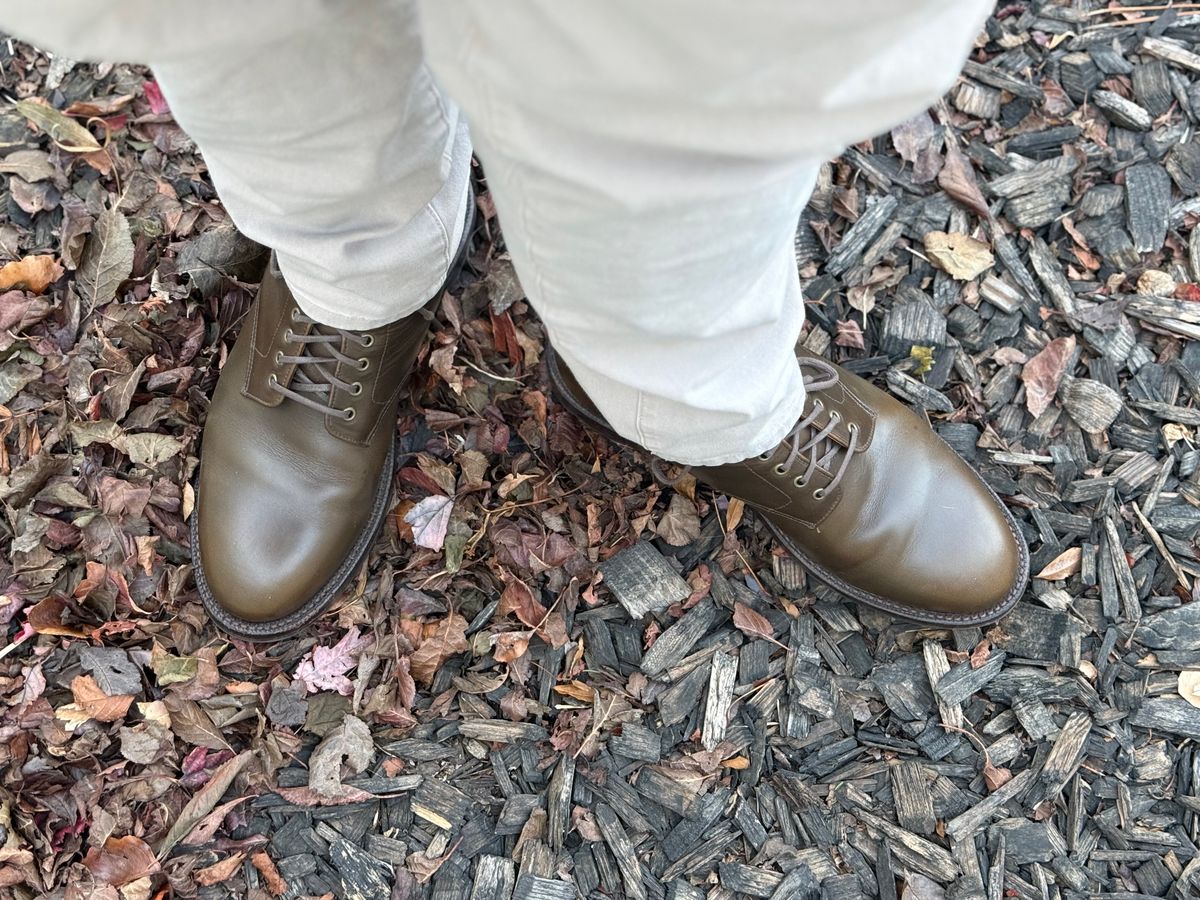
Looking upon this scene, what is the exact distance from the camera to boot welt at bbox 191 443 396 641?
5.19 ft

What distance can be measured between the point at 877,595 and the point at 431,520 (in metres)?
0.87

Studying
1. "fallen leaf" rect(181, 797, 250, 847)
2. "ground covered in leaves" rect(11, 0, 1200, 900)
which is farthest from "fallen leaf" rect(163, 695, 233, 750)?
"fallen leaf" rect(181, 797, 250, 847)

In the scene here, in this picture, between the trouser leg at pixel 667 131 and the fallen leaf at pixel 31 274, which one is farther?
the fallen leaf at pixel 31 274

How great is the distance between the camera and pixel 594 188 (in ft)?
2.16

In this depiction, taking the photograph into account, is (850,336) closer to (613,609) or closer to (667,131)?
(613,609)

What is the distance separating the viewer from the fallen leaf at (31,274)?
5.72 ft

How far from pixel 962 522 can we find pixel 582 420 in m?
0.74

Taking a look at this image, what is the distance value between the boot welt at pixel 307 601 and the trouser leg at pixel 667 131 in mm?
871

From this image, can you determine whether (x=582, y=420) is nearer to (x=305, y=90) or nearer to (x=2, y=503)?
(x=305, y=90)

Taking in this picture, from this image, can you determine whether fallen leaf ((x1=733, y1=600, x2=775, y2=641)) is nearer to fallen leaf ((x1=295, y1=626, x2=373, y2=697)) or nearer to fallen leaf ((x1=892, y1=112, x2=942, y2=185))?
fallen leaf ((x1=295, y1=626, x2=373, y2=697))

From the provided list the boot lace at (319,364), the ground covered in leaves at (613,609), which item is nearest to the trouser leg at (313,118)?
the boot lace at (319,364)

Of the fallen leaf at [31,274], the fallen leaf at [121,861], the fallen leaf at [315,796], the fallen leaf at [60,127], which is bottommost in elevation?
the fallen leaf at [121,861]

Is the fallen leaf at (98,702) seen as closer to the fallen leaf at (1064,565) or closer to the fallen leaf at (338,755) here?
the fallen leaf at (338,755)

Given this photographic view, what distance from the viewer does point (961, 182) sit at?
1.82m
